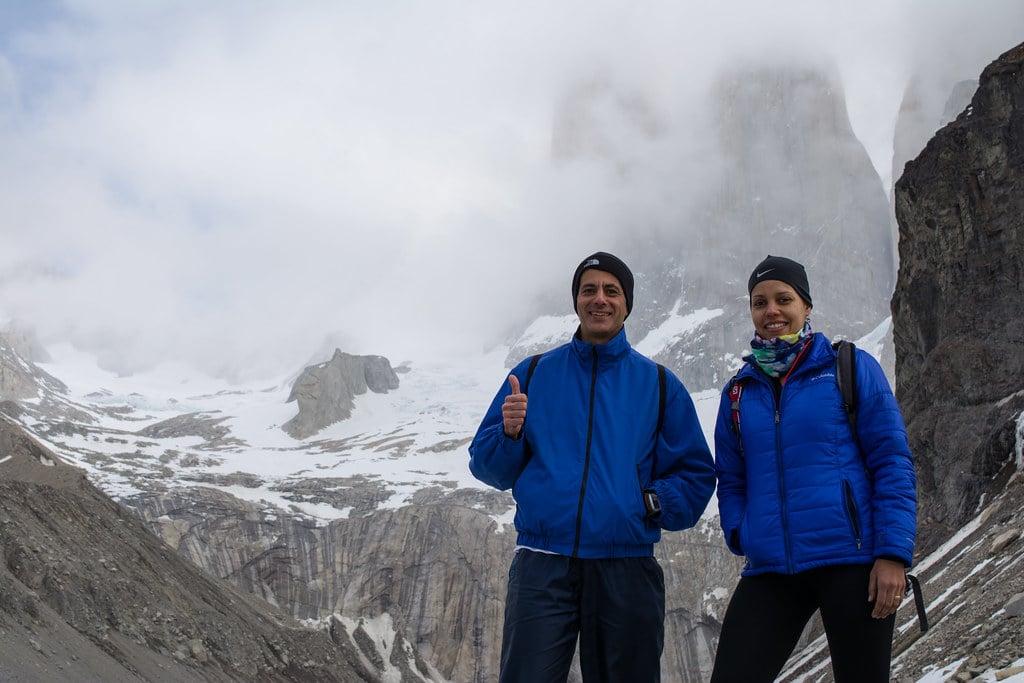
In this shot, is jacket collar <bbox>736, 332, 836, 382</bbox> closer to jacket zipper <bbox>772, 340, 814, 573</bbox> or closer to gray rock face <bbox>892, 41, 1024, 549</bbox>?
jacket zipper <bbox>772, 340, 814, 573</bbox>

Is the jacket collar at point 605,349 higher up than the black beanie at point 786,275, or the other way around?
the black beanie at point 786,275

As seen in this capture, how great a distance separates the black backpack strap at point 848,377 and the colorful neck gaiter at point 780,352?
202 millimetres

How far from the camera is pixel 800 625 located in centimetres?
413

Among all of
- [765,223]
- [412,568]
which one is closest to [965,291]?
[412,568]

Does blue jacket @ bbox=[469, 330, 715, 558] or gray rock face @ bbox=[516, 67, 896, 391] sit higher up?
gray rock face @ bbox=[516, 67, 896, 391]

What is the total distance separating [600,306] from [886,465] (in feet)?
5.32

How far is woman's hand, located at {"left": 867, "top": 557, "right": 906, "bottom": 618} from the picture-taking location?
3646 millimetres

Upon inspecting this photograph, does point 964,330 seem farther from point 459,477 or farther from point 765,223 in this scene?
point 765,223

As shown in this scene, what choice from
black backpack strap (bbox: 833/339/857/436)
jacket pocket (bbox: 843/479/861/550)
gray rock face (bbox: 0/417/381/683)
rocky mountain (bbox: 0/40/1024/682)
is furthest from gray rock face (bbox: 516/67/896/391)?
jacket pocket (bbox: 843/479/861/550)

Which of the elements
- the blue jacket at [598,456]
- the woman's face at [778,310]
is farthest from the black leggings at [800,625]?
the woman's face at [778,310]

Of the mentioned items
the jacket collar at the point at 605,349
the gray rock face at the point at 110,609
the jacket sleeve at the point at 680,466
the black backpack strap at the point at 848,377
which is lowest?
the gray rock face at the point at 110,609

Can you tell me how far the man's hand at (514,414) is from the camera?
4.28m

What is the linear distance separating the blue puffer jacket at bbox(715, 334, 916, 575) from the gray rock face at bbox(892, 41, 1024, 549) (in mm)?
18463

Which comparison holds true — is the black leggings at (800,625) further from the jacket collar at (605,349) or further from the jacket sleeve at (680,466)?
the jacket collar at (605,349)
